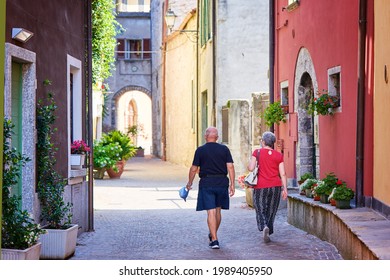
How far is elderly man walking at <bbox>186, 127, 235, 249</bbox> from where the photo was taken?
1112cm

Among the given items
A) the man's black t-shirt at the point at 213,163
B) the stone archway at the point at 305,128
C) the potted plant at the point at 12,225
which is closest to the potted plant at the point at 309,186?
the stone archway at the point at 305,128

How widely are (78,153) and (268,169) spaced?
2576 mm

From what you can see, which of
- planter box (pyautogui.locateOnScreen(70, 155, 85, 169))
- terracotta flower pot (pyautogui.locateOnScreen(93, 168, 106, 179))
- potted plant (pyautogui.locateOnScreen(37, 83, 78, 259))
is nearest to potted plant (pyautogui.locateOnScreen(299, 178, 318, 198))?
planter box (pyautogui.locateOnScreen(70, 155, 85, 169))

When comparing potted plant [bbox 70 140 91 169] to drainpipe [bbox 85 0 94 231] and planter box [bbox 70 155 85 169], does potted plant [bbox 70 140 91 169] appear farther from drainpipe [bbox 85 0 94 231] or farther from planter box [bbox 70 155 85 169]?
drainpipe [bbox 85 0 94 231]

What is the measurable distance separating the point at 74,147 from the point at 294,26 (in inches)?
212

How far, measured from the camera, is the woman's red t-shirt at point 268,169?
1170 cm

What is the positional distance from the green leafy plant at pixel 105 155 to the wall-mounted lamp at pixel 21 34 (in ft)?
57.0

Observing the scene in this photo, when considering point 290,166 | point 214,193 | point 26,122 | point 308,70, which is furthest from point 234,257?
point 290,166

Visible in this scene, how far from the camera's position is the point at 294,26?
1655cm

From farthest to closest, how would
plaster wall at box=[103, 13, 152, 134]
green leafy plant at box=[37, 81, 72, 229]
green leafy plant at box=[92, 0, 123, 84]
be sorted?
1. plaster wall at box=[103, 13, 152, 134]
2. green leafy plant at box=[92, 0, 123, 84]
3. green leafy plant at box=[37, 81, 72, 229]

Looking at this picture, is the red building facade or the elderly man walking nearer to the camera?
the elderly man walking

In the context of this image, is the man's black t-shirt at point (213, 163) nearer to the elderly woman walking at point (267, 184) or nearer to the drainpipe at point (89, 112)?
the elderly woman walking at point (267, 184)

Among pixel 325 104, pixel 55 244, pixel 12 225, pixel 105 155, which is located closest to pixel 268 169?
pixel 325 104
